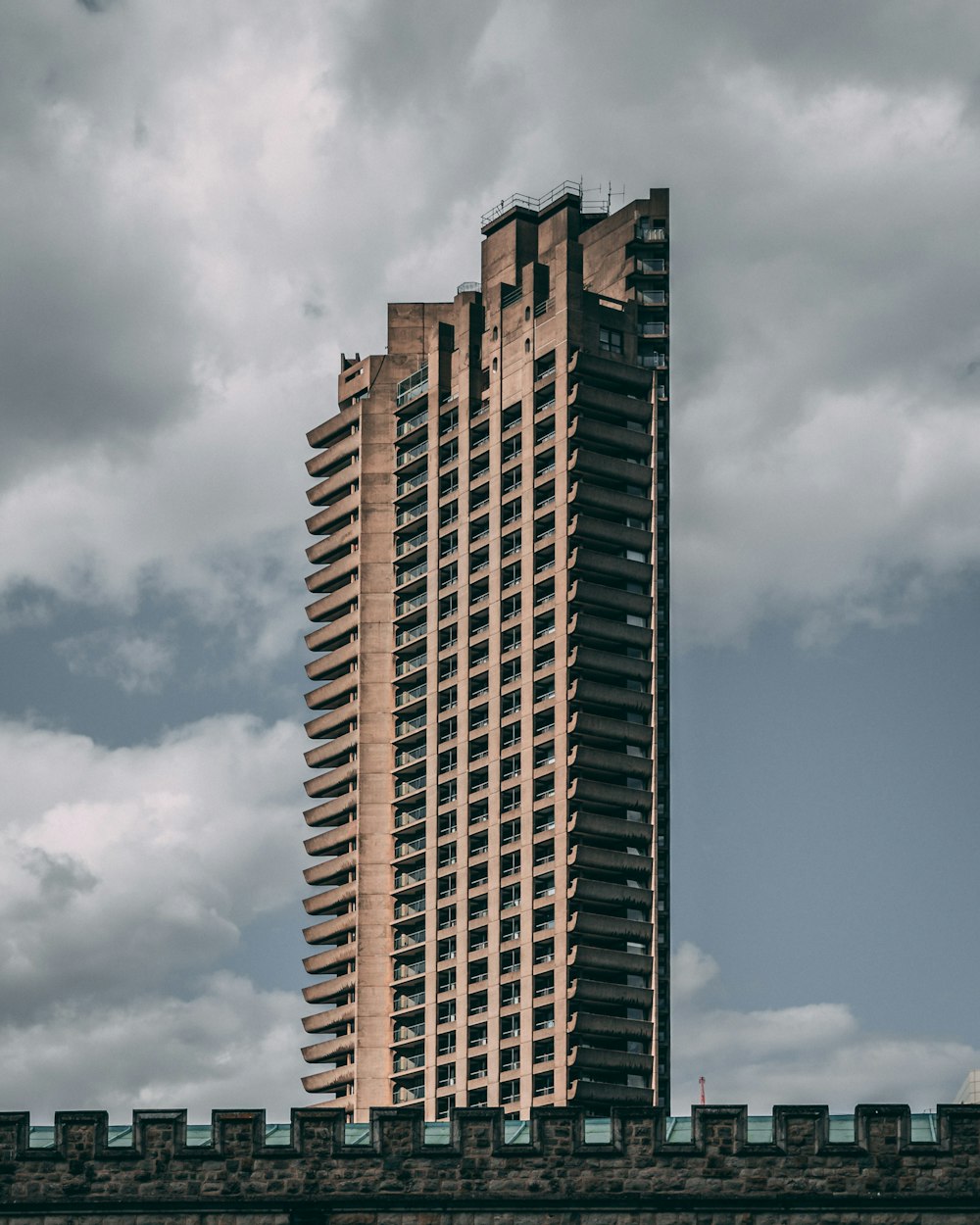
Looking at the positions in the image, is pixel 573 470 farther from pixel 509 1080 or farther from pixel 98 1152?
pixel 98 1152

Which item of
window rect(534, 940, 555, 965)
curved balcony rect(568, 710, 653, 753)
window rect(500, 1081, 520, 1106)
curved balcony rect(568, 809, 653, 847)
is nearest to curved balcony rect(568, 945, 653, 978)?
window rect(534, 940, 555, 965)

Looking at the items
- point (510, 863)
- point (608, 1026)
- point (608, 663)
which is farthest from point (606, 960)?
point (608, 663)

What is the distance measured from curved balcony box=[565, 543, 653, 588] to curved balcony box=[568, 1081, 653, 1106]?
3457cm

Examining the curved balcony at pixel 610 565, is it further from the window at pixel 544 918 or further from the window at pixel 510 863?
the window at pixel 544 918

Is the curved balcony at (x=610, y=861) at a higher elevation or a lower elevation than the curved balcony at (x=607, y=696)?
lower

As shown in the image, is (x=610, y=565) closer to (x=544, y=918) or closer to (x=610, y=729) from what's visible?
(x=610, y=729)

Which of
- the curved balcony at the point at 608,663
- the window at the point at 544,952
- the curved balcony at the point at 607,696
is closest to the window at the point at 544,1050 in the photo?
the window at the point at 544,952

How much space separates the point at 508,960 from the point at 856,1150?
120437 millimetres

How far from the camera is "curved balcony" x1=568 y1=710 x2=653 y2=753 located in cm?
19312

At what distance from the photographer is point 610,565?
197875mm

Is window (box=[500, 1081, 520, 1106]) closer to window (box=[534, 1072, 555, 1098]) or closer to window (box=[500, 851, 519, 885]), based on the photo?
window (box=[534, 1072, 555, 1098])

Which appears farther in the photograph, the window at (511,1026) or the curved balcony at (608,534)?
the curved balcony at (608,534)

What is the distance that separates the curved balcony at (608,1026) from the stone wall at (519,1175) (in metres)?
112

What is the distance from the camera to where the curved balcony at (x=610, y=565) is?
197 m
